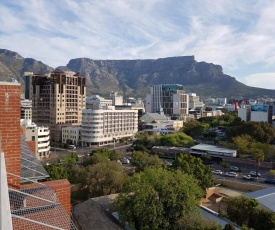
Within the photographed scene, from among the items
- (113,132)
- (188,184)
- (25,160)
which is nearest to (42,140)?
(113,132)

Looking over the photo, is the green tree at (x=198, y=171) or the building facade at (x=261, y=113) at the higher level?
the building facade at (x=261, y=113)

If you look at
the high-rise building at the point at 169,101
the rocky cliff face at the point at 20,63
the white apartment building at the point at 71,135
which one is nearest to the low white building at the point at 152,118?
the high-rise building at the point at 169,101

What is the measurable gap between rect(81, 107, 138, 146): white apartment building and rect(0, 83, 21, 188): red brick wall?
55.2m

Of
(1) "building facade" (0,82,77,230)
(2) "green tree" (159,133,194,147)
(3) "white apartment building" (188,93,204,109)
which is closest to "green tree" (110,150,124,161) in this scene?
(2) "green tree" (159,133,194,147)

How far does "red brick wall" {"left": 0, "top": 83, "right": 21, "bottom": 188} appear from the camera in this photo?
4422mm

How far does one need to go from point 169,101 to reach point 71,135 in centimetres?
5013

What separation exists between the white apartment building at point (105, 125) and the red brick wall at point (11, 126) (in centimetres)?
5521

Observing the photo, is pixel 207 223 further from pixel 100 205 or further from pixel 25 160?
pixel 25 160

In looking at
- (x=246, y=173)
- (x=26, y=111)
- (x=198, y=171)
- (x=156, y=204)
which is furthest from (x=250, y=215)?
(x=26, y=111)

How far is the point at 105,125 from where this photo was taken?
207 ft

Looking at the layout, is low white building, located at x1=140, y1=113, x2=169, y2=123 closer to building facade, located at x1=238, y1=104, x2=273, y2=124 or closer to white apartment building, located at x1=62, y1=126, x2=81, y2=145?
building facade, located at x1=238, y1=104, x2=273, y2=124

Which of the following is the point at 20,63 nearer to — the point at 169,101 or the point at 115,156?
the point at 169,101

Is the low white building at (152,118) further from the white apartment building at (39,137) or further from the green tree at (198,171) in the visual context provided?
the green tree at (198,171)

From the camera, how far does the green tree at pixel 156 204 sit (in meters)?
16.8
